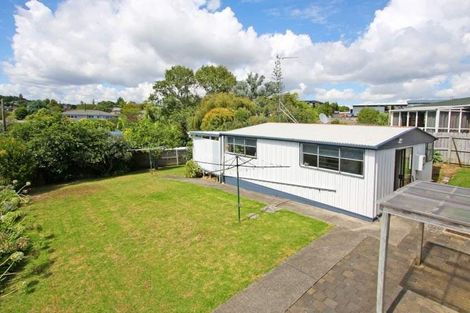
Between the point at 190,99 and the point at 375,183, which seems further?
the point at 190,99

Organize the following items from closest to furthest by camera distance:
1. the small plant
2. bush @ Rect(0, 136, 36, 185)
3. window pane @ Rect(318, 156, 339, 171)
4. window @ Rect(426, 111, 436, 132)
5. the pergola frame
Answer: the pergola frame → window pane @ Rect(318, 156, 339, 171) → bush @ Rect(0, 136, 36, 185) → the small plant → window @ Rect(426, 111, 436, 132)

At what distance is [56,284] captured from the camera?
5.68 m

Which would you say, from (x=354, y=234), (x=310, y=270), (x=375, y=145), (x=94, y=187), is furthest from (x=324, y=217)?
(x=94, y=187)

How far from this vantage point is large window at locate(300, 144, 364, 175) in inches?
331

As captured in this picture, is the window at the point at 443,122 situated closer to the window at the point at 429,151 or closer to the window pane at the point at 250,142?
the window at the point at 429,151

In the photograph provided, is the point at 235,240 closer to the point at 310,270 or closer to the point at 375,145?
the point at 310,270

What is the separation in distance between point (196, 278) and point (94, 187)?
10656 mm

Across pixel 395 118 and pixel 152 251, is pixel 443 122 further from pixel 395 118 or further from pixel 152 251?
pixel 152 251

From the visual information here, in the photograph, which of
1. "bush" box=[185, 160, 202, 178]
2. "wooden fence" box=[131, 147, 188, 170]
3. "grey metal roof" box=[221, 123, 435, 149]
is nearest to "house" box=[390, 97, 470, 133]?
"grey metal roof" box=[221, 123, 435, 149]

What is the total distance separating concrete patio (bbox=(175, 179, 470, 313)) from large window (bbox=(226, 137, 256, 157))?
19.5 ft

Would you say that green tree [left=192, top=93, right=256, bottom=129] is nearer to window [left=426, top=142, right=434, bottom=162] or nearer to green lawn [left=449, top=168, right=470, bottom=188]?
window [left=426, top=142, right=434, bottom=162]

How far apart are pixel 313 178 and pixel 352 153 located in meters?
1.81

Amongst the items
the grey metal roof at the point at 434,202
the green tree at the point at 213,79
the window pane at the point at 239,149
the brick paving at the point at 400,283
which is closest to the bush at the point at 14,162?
the window pane at the point at 239,149

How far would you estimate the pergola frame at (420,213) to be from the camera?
3604 millimetres
